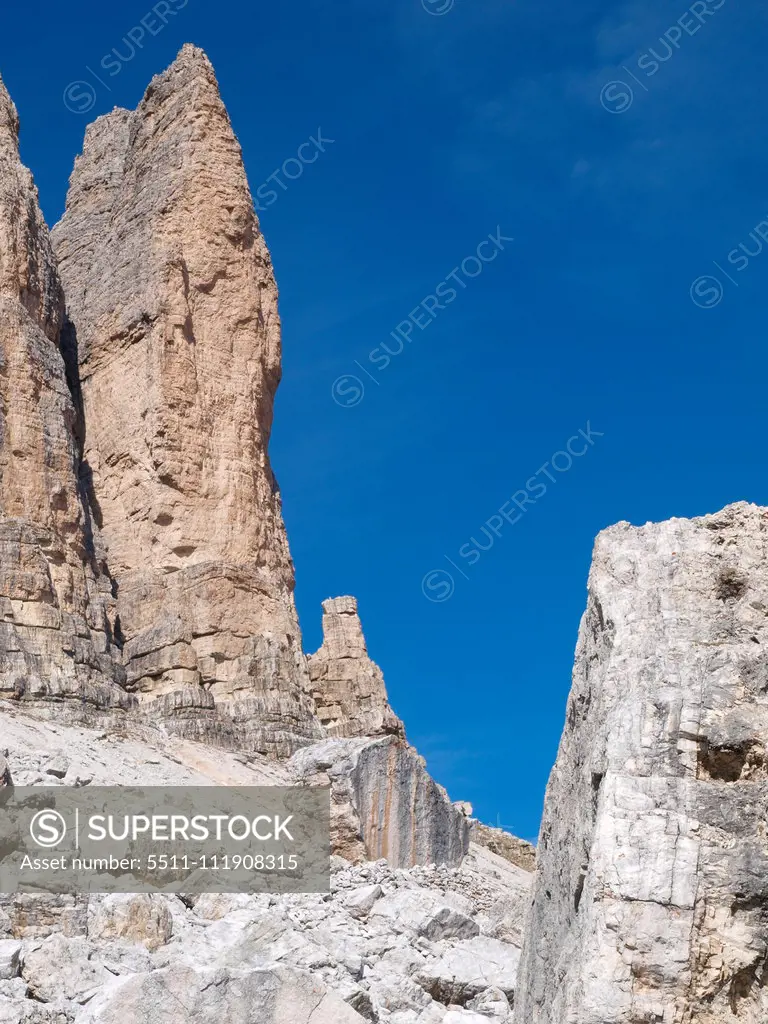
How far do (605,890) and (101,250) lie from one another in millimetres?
49811

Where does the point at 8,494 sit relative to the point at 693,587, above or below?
above

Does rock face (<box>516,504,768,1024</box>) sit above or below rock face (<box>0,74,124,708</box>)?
below

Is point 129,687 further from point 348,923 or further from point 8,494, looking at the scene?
point 348,923

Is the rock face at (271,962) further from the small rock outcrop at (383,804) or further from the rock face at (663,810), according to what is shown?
the small rock outcrop at (383,804)

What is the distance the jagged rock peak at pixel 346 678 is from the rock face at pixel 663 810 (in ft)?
119

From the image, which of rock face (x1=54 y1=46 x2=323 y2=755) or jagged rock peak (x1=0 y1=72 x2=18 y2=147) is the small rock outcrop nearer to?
rock face (x1=54 y1=46 x2=323 y2=755)

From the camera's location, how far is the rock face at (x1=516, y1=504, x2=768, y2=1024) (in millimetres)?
5707

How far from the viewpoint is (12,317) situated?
43281 millimetres

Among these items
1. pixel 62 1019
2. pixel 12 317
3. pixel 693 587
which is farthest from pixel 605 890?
pixel 12 317

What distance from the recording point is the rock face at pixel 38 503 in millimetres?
37156
